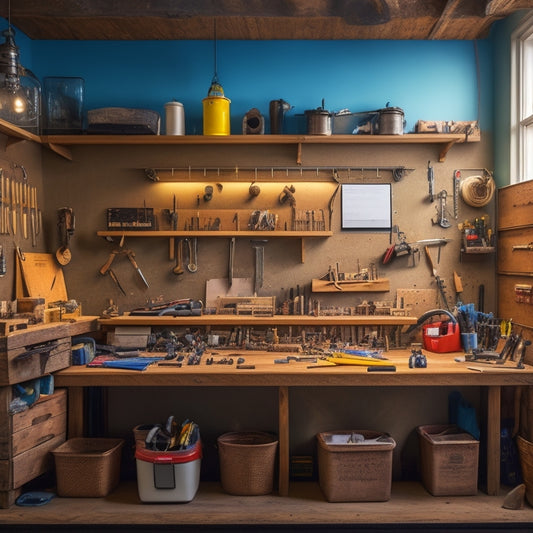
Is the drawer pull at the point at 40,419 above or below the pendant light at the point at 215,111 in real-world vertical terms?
below

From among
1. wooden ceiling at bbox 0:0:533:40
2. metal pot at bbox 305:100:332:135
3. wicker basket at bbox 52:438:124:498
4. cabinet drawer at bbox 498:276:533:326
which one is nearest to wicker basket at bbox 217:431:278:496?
A: wicker basket at bbox 52:438:124:498

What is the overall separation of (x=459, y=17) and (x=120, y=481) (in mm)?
4137

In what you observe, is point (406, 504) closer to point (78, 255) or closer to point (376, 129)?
point (376, 129)

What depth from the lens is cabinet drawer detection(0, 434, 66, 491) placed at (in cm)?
308

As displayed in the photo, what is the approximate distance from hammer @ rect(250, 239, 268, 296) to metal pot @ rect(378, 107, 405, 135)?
131cm

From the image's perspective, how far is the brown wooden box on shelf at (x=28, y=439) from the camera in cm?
305

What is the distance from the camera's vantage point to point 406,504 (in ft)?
Answer: 10.9

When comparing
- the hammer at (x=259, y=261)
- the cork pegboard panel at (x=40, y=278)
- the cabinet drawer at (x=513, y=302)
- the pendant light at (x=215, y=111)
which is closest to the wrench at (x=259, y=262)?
the hammer at (x=259, y=261)

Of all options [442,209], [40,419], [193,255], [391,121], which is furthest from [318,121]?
[40,419]

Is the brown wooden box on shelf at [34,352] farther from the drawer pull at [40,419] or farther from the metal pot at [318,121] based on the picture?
the metal pot at [318,121]

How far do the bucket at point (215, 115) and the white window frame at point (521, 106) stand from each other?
226cm

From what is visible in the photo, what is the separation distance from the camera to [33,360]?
3.19 m

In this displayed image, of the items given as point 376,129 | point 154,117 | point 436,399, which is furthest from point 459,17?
point 436,399

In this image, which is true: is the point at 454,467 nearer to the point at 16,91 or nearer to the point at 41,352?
the point at 41,352
